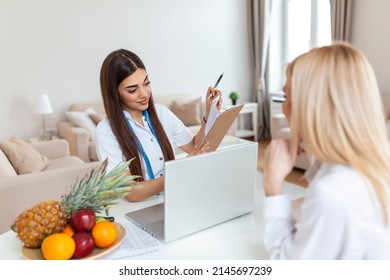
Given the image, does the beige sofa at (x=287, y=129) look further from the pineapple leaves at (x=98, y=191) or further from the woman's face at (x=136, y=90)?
the pineapple leaves at (x=98, y=191)

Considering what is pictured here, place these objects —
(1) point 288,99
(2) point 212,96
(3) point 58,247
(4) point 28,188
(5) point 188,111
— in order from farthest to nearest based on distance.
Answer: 1. (5) point 188,111
2. (4) point 28,188
3. (2) point 212,96
4. (3) point 58,247
5. (1) point 288,99

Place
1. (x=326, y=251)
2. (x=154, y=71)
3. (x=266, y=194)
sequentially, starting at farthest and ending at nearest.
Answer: (x=154, y=71) → (x=266, y=194) → (x=326, y=251)

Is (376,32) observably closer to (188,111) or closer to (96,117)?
(188,111)

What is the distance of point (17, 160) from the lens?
280 cm

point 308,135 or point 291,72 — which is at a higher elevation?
point 291,72

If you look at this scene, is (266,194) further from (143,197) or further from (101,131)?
(101,131)

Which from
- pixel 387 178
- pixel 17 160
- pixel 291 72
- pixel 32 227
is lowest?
pixel 17 160

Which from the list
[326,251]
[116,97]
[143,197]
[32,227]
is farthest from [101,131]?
[326,251]

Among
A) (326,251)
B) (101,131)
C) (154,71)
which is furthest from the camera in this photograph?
(154,71)

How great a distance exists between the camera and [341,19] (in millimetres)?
4277

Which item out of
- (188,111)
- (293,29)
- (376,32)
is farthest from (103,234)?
(293,29)

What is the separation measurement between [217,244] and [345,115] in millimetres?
528

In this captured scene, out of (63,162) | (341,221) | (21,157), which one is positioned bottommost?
(63,162)
